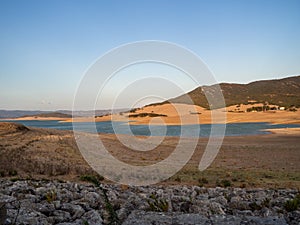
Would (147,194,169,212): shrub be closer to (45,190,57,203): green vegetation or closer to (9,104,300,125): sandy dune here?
(45,190,57,203): green vegetation

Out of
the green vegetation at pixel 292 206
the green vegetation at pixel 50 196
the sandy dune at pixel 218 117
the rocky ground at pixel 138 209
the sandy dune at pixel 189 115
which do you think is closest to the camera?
the rocky ground at pixel 138 209

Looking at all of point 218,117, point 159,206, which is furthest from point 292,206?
point 218,117

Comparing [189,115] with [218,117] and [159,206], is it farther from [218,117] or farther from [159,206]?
[159,206]

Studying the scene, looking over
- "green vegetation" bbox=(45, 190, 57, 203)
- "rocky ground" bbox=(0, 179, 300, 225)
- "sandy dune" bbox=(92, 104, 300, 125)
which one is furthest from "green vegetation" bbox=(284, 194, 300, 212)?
"sandy dune" bbox=(92, 104, 300, 125)

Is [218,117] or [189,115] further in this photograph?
[189,115]

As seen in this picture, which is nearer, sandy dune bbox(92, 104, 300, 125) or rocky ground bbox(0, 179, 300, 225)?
rocky ground bbox(0, 179, 300, 225)

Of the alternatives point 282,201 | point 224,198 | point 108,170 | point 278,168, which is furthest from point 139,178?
point 278,168

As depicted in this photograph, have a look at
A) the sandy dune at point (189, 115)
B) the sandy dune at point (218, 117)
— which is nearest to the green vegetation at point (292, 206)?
the sandy dune at point (218, 117)

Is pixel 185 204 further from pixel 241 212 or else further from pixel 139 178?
pixel 139 178

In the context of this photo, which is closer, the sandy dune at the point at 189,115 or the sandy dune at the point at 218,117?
the sandy dune at the point at 218,117

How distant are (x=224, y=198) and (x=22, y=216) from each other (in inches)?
153

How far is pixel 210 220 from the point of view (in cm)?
441

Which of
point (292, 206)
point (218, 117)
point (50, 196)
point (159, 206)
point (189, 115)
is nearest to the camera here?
point (292, 206)

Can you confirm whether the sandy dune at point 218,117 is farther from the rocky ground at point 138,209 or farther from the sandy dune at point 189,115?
the rocky ground at point 138,209
